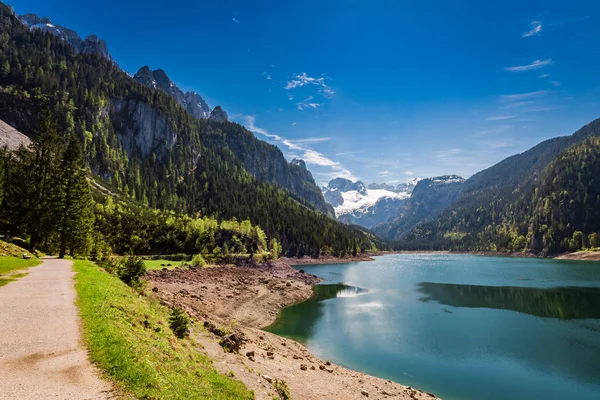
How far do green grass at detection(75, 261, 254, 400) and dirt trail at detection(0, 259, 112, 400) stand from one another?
0.62 meters

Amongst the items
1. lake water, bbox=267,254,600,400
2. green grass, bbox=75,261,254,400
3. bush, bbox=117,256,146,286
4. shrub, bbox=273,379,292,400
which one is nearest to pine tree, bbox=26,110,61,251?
bush, bbox=117,256,146,286

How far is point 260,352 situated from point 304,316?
29.6 m

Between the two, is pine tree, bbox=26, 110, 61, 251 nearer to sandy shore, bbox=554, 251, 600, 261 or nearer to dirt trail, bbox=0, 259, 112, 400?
dirt trail, bbox=0, 259, 112, 400

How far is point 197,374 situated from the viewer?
1647cm

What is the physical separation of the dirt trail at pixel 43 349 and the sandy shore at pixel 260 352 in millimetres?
8858

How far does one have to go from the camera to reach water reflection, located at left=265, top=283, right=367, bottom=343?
4875cm

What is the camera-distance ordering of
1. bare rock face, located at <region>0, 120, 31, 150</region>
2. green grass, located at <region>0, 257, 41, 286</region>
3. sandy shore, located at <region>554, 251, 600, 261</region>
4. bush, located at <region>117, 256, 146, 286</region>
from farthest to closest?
sandy shore, located at <region>554, 251, 600, 261</region>
bare rock face, located at <region>0, 120, 31, 150</region>
bush, located at <region>117, 256, 146, 286</region>
green grass, located at <region>0, 257, 41, 286</region>

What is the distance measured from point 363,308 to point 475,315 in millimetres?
19545

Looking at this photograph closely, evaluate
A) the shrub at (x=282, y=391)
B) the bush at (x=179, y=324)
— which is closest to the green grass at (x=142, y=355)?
the bush at (x=179, y=324)

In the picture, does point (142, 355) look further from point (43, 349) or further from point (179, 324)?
point (179, 324)

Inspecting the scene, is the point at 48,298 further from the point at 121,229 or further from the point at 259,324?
the point at 121,229

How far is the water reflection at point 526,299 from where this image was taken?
6018 cm

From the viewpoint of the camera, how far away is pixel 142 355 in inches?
566

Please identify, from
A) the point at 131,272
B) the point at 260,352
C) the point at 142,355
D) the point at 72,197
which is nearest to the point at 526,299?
the point at 260,352
